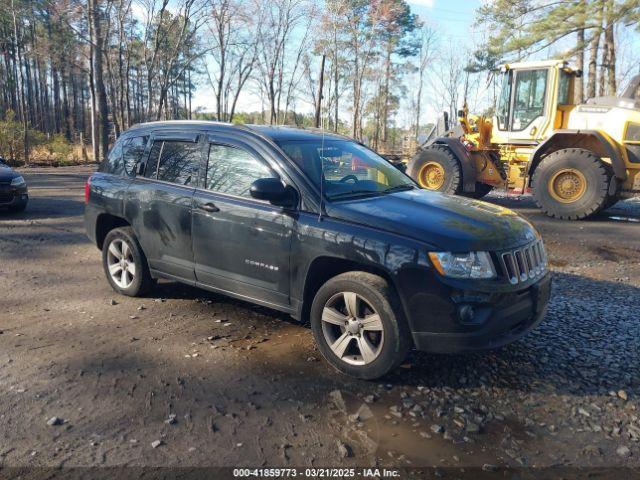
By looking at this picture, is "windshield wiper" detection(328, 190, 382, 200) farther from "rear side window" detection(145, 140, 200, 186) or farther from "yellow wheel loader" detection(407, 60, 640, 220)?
"yellow wheel loader" detection(407, 60, 640, 220)

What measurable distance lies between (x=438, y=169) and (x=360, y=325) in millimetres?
9159

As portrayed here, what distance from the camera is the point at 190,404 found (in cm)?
325

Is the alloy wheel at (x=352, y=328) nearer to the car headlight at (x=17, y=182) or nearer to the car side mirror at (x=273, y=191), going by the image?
the car side mirror at (x=273, y=191)

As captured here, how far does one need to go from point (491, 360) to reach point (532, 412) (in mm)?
705

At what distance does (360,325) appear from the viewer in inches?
141

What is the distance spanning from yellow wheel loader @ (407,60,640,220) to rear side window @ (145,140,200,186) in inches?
317

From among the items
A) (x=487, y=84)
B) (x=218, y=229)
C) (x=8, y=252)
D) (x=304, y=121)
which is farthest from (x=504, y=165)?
(x=304, y=121)

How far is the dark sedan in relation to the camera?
992cm

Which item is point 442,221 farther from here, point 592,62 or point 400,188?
point 592,62

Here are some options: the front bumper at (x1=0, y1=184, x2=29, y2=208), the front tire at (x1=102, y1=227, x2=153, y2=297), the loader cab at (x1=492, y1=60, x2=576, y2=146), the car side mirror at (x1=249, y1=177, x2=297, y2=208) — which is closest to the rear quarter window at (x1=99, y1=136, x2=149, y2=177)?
the front tire at (x1=102, y1=227, x2=153, y2=297)

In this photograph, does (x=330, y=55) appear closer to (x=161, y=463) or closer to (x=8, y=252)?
(x=8, y=252)

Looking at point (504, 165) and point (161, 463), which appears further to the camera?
point (504, 165)

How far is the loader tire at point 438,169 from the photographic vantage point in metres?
11.6

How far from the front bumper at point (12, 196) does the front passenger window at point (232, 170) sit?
756cm
